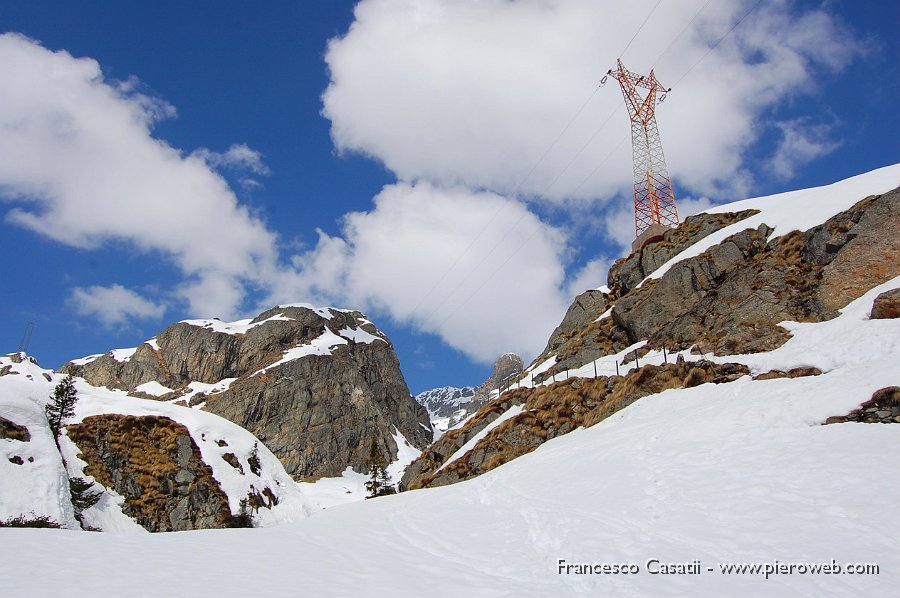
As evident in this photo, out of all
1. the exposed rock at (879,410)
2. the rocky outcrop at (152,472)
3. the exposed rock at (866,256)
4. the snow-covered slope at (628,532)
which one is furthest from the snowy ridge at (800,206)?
the rocky outcrop at (152,472)

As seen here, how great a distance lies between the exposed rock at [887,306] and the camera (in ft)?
94.7

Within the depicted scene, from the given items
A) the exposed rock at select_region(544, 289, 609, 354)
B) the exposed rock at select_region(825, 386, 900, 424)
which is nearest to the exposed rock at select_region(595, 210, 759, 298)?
the exposed rock at select_region(544, 289, 609, 354)

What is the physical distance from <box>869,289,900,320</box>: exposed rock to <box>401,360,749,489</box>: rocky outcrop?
788 centimetres

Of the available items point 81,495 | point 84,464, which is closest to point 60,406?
point 84,464

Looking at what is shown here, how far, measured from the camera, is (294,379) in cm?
13675

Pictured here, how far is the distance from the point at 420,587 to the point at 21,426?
38688mm

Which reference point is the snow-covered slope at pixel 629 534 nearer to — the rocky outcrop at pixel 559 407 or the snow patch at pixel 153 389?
the rocky outcrop at pixel 559 407

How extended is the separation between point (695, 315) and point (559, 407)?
15385mm

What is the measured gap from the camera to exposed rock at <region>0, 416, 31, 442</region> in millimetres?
33156

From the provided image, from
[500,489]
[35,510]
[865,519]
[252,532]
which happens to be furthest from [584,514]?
[35,510]

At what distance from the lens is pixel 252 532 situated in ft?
58.7

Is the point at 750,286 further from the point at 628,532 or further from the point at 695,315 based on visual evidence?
the point at 628,532

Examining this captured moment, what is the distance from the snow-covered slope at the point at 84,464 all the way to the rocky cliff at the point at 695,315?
14482 mm

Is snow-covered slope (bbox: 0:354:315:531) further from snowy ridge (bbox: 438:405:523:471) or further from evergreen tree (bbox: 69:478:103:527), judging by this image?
snowy ridge (bbox: 438:405:523:471)
